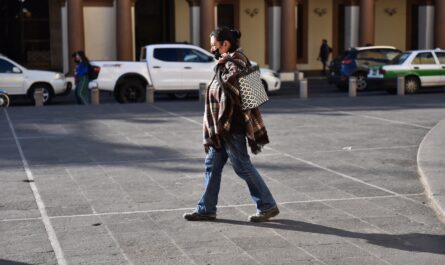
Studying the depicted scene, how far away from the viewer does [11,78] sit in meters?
23.1

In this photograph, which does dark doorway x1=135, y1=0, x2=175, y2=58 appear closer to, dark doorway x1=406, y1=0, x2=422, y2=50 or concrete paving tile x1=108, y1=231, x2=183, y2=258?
dark doorway x1=406, y1=0, x2=422, y2=50

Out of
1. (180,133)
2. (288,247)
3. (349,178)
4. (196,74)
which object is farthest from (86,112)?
(288,247)

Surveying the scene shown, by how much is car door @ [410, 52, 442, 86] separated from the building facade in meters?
7.59

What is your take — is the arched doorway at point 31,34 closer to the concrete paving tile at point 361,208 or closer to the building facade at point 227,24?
the building facade at point 227,24

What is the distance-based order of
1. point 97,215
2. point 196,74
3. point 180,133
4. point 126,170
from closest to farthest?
point 97,215 → point 126,170 → point 180,133 → point 196,74

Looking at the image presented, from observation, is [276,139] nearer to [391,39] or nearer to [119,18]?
[119,18]

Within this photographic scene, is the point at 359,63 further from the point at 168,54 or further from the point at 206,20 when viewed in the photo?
the point at 168,54

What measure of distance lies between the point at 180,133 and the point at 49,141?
7.42ft

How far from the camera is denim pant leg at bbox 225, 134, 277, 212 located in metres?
7.13

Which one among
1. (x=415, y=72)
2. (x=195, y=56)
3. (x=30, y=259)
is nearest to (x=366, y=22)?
(x=415, y=72)

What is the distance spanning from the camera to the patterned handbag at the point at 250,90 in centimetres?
703

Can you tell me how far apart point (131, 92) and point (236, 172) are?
1592 centimetres

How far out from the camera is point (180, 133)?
14.0 metres

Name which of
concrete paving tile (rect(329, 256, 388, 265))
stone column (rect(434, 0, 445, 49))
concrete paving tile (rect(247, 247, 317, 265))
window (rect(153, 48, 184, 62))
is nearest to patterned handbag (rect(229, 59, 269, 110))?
concrete paving tile (rect(247, 247, 317, 265))
